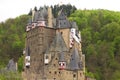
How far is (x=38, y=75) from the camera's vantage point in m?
86.1

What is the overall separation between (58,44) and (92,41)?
61.9 metres

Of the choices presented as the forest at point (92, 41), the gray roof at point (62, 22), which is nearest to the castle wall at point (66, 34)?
the gray roof at point (62, 22)

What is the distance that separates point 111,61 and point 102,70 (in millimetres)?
3629

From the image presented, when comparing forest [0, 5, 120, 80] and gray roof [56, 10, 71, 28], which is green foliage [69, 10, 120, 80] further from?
gray roof [56, 10, 71, 28]

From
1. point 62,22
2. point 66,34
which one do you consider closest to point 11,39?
point 62,22

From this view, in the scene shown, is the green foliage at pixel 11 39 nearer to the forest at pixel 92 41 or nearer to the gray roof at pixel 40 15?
the forest at pixel 92 41

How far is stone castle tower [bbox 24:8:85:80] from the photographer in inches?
3327

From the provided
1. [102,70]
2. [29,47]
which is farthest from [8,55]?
[29,47]

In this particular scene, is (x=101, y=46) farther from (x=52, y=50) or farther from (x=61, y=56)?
(x=61, y=56)

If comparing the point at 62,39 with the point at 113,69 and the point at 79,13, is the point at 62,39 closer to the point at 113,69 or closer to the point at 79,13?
the point at 113,69

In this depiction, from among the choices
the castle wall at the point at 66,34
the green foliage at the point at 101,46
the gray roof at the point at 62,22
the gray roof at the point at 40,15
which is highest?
the gray roof at the point at 40,15

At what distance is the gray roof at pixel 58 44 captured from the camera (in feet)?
282

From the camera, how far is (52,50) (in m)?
85.7

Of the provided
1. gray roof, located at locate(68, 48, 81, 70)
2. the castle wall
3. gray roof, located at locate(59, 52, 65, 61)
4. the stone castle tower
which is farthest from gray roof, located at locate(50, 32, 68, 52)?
gray roof, located at locate(68, 48, 81, 70)
